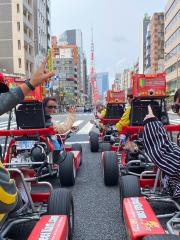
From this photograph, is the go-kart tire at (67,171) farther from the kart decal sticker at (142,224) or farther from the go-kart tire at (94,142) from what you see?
the go-kart tire at (94,142)

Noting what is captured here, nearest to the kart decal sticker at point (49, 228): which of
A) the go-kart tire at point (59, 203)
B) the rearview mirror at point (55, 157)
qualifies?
the go-kart tire at point (59, 203)

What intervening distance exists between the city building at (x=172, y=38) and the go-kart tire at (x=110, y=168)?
1931 inches

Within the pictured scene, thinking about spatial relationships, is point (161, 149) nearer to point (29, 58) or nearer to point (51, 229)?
point (51, 229)

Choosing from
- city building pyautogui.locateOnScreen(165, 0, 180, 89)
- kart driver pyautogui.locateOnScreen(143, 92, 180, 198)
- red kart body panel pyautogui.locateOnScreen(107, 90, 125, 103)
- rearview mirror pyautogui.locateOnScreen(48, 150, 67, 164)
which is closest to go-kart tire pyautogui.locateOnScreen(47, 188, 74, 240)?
rearview mirror pyautogui.locateOnScreen(48, 150, 67, 164)

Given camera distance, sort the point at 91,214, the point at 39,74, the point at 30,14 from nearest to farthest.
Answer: the point at 39,74, the point at 91,214, the point at 30,14

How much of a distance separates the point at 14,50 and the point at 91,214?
171 feet

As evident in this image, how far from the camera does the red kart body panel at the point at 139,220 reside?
192 cm

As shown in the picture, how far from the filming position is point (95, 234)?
296cm

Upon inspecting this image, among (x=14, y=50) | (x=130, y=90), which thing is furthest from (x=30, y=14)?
(x=130, y=90)

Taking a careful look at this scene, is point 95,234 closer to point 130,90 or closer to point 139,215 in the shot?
point 139,215

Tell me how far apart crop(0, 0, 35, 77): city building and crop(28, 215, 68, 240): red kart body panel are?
4971 cm

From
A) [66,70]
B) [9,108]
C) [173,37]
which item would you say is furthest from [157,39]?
[9,108]

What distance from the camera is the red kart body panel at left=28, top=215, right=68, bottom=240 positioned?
1.97 metres

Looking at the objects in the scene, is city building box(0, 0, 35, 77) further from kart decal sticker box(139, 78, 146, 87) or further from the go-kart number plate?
the go-kart number plate
